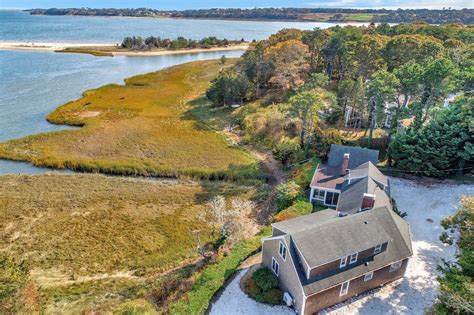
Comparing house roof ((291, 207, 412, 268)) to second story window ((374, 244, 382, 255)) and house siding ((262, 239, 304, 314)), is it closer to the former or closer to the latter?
second story window ((374, 244, 382, 255))

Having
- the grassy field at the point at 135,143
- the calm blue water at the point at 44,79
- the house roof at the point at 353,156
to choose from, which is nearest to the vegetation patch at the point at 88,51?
the calm blue water at the point at 44,79

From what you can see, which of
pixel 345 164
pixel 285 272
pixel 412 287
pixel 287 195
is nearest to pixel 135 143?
pixel 287 195

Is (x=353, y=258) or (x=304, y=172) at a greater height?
(x=353, y=258)

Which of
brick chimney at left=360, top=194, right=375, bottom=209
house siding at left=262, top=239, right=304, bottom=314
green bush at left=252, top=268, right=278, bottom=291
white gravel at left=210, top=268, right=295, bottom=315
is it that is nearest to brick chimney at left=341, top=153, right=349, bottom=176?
brick chimney at left=360, top=194, right=375, bottom=209

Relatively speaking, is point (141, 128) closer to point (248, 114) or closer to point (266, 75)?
point (248, 114)

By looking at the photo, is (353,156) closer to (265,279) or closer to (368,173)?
(368,173)
